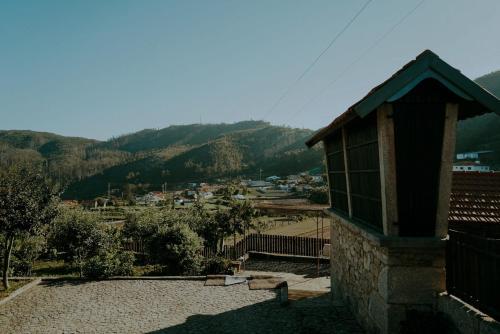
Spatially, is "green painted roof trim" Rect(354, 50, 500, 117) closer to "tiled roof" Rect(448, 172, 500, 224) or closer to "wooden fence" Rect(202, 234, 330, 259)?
"tiled roof" Rect(448, 172, 500, 224)

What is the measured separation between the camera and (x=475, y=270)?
14.4 ft

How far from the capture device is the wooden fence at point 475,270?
3980mm

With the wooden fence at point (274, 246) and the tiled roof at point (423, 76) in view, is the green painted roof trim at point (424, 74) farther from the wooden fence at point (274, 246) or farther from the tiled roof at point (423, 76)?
the wooden fence at point (274, 246)

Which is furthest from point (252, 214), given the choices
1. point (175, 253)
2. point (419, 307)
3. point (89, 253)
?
point (419, 307)

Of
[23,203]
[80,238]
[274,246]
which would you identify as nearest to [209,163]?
[274,246]

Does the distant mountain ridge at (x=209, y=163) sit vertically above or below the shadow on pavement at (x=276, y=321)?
above

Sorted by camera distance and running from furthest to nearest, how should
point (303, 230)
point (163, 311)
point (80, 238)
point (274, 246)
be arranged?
point (303, 230) < point (274, 246) < point (80, 238) < point (163, 311)

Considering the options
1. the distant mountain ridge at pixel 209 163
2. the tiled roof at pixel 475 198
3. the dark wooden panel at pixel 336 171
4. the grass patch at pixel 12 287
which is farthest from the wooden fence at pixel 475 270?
the distant mountain ridge at pixel 209 163

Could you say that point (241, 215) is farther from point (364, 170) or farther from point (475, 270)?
point (475, 270)

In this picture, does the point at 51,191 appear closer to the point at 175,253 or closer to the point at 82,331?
the point at 175,253

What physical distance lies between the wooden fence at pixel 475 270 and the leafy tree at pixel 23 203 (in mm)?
11156

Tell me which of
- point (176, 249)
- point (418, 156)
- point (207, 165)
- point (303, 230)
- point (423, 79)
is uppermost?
point (207, 165)

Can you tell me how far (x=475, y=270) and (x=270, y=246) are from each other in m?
15.1

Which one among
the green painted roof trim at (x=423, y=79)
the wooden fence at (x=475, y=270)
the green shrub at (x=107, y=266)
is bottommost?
the green shrub at (x=107, y=266)
